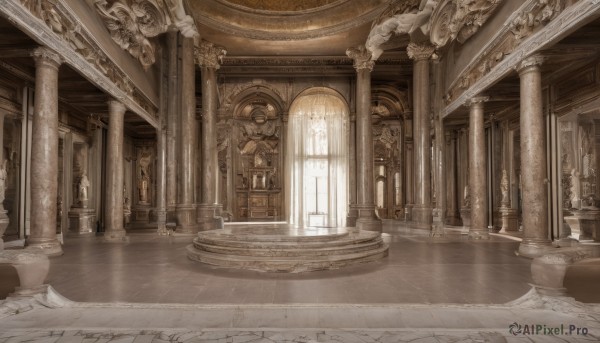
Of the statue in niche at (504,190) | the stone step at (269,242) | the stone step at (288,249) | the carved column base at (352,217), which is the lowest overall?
the carved column base at (352,217)

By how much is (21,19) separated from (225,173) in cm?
1403

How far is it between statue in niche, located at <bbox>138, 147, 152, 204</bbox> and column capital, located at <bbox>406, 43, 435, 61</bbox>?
A: 1353cm

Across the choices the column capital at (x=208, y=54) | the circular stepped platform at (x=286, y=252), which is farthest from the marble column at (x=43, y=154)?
the column capital at (x=208, y=54)

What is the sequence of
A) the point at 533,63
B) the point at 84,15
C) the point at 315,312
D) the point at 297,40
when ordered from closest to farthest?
1. the point at 315,312
2. the point at 533,63
3. the point at 84,15
4. the point at 297,40

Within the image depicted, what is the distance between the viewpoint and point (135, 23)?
10539 millimetres

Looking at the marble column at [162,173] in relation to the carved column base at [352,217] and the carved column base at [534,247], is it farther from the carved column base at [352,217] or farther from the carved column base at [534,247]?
the carved column base at [534,247]

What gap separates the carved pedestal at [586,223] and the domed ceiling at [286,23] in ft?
31.8

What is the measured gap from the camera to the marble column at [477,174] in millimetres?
11219

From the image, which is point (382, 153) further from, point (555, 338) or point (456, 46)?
point (555, 338)

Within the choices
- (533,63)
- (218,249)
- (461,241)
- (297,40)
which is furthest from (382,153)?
(218,249)

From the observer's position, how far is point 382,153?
808 inches

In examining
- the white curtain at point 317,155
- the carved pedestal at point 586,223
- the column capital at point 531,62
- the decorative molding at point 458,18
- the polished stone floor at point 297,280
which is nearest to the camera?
the polished stone floor at point 297,280

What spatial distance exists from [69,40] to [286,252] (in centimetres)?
643

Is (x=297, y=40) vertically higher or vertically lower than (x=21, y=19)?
higher
